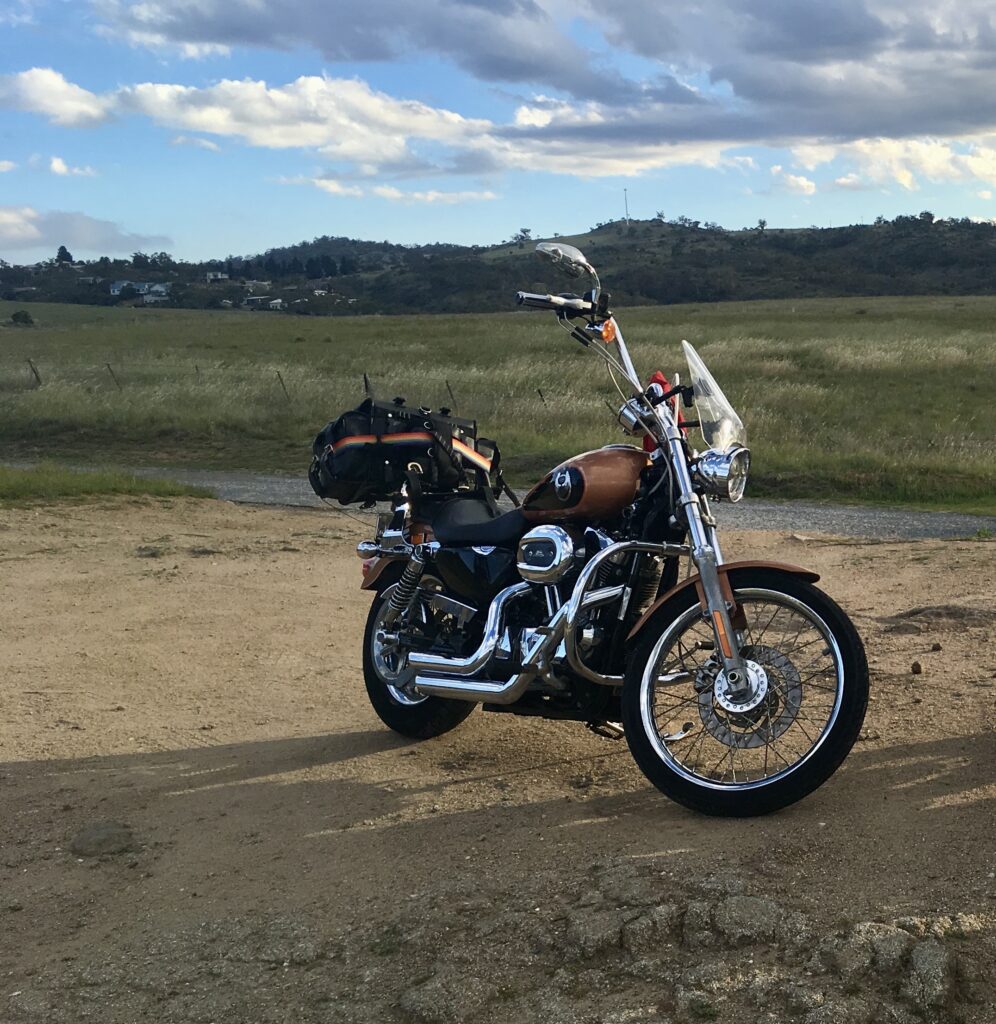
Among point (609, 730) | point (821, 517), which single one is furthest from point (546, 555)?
point (821, 517)

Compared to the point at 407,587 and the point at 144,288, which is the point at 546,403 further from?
the point at 144,288

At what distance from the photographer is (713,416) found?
15.1ft

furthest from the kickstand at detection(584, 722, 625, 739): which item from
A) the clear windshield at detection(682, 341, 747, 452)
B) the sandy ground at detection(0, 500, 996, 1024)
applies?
the clear windshield at detection(682, 341, 747, 452)

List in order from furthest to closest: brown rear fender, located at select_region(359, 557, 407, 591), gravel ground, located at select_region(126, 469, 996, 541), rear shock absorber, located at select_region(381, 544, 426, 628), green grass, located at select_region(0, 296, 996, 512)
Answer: green grass, located at select_region(0, 296, 996, 512) < gravel ground, located at select_region(126, 469, 996, 541) < brown rear fender, located at select_region(359, 557, 407, 591) < rear shock absorber, located at select_region(381, 544, 426, 628)

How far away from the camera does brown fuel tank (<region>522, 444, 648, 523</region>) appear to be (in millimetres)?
4605

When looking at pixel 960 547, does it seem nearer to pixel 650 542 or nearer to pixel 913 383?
pixel 650 542

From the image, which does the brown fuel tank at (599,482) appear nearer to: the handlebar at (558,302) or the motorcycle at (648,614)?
the motorcycle at (648,614)

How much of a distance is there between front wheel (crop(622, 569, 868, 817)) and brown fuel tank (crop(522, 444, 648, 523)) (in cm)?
46

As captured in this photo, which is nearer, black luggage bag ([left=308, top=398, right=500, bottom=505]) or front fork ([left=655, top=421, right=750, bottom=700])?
front fork ([left=655, top=421, right=750, bottom=700])

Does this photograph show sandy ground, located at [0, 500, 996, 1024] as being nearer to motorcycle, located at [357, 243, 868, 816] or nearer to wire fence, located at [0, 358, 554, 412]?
motorcycle, located at [357, 243, 868, 816]

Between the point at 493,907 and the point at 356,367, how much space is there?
34.2 metres

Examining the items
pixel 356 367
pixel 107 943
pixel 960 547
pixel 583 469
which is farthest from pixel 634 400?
pixel 356 367

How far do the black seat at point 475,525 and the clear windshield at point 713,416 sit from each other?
32.3 inches

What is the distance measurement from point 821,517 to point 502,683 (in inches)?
382
